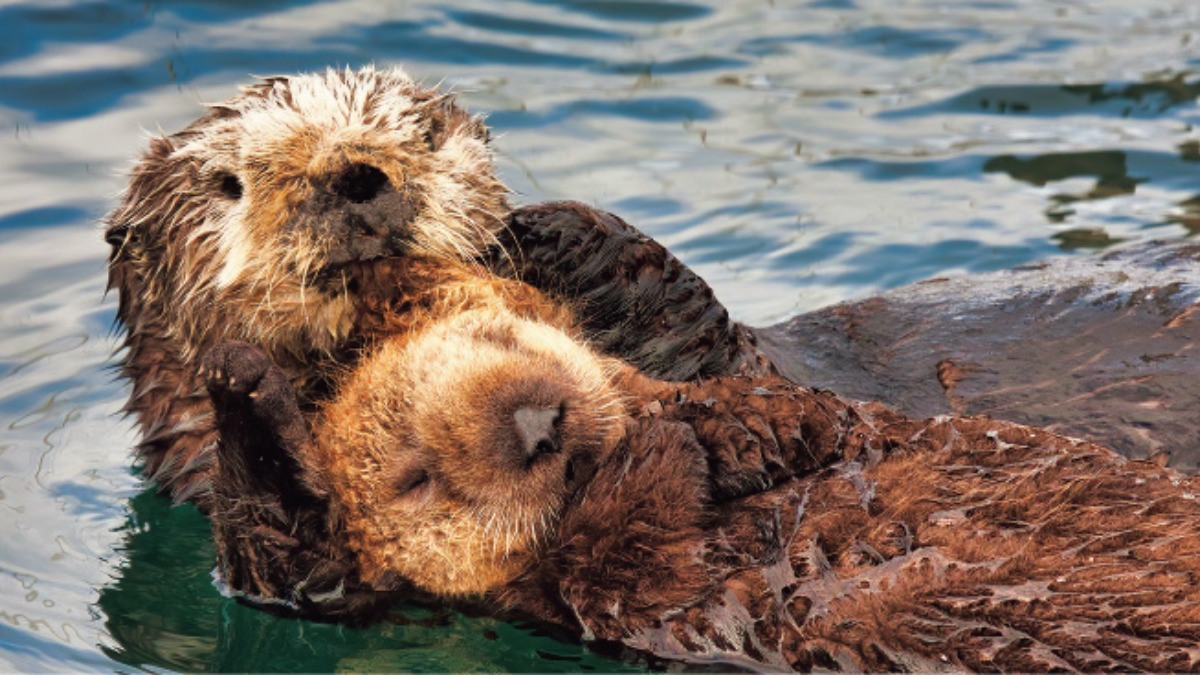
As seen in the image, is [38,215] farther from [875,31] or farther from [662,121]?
[875,31]

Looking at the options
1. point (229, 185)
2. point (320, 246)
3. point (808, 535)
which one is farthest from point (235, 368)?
point (808, 535)

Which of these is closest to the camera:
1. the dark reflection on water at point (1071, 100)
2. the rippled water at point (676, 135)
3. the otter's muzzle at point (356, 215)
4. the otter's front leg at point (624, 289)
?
the otter's muzzle at point (356, 215)

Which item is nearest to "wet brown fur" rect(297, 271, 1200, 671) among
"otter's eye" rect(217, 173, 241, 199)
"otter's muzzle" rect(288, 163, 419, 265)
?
"otter's muzzle" rect(288, 163, 419, 265)

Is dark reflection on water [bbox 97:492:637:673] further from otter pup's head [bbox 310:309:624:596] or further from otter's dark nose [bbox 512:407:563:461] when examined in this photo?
otter's dark nose [bbox 512:407:563:461]

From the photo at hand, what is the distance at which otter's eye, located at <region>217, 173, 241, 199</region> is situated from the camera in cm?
368

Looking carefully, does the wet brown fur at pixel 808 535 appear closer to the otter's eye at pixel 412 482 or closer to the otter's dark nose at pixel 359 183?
the otter's eye at pixel 412 482

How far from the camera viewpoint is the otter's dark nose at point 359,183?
3.38 meters

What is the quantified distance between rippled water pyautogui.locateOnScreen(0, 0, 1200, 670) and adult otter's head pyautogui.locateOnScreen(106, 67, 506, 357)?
0.79 metres

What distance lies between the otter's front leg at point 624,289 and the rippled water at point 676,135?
3.80ft

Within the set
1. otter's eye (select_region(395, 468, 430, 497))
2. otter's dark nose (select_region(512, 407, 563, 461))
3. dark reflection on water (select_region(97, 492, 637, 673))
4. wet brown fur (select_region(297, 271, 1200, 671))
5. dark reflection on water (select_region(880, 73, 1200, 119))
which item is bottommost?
dark reflection on water (select_region(97, 492, 637, 673))

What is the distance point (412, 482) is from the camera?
3.22 meters

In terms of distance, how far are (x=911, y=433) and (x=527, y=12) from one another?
5419mm

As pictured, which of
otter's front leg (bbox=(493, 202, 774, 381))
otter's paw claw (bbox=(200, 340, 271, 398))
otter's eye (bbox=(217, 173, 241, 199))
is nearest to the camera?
otter's paw claw (bbox=(200, 340, 271, 398))

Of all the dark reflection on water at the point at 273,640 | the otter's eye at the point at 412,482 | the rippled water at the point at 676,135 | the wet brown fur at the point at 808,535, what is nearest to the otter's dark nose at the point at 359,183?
the wet brown fur at the point at 808,535
